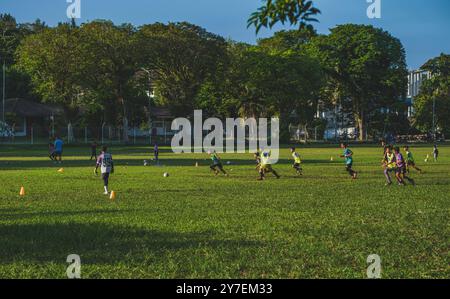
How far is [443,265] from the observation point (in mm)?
8914

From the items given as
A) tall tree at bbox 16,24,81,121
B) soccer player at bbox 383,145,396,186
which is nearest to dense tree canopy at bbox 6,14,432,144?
tall tree at bbox 16,24,81,121

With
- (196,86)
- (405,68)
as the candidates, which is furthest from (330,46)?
(196,86)

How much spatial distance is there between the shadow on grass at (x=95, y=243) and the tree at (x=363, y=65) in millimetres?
72612

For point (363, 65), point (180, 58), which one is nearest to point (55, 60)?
point (180, 58)

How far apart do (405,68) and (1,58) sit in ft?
191

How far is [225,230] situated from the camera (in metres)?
12.0

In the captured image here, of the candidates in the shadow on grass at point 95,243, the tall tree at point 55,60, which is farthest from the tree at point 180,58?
the shadow on grass at point 95,243

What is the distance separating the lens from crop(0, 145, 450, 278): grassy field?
8.82 metres

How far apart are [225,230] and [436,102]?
8486 cm

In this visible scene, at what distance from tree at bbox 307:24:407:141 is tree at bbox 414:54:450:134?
665 cm

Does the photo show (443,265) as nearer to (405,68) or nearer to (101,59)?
(101,59)

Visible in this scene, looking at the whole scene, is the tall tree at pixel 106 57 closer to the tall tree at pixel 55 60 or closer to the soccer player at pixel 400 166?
the tall tree at pixel 55 60

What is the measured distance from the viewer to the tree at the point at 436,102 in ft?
296

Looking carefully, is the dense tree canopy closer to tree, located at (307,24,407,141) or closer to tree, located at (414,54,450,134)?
tree, located at (307,24,407,141)
